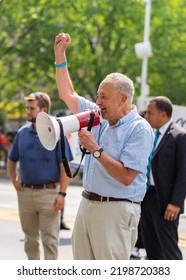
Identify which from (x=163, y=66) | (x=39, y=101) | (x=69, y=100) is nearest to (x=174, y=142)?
(x=39, y=101)

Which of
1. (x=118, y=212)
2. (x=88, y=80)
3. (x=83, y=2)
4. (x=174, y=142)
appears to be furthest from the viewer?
(x=88, y=80)

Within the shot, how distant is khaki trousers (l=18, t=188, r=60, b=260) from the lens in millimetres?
6117

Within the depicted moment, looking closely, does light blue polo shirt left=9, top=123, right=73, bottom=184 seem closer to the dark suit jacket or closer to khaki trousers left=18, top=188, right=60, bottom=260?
khaki trousers left=18, top=188, right=60, bottom=260

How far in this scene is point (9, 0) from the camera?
25.4 meters

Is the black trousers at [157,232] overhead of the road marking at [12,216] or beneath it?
overhead

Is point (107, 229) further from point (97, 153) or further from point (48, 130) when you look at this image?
point (48, 130)

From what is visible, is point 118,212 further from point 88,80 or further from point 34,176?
point 88,80

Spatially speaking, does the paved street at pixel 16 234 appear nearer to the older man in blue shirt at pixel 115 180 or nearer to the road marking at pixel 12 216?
the road marking at pixel 12 216

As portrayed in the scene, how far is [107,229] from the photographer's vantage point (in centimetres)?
402

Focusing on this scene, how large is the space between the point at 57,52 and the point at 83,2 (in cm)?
2379

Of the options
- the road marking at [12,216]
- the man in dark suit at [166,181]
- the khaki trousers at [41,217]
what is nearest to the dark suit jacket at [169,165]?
the man in dark suit at [166,181]

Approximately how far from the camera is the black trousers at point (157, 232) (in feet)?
19.7

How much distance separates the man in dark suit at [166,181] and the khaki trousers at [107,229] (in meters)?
1.78

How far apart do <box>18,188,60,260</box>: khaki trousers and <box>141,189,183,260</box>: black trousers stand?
84 centimetres
